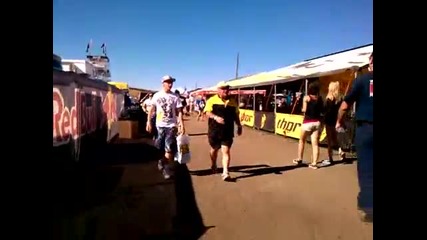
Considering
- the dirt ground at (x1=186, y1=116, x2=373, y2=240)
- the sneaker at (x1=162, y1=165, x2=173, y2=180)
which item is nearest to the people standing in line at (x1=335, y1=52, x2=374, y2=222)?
the dirt ground at (x1=186, y1=116, x2=373, y2=240)

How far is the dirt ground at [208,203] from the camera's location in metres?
4.35

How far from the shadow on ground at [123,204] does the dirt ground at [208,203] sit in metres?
0.01

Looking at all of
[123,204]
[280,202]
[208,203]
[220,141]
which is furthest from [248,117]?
[123,204]

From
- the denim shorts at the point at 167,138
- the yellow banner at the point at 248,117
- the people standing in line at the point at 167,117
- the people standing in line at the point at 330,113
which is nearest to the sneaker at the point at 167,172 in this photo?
the people standing in line at the point at 167,117

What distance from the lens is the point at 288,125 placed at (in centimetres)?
1502

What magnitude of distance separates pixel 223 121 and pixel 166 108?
1.00 meters

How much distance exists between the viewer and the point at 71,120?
6660mm

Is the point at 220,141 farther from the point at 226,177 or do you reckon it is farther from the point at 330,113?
the point at 330,113

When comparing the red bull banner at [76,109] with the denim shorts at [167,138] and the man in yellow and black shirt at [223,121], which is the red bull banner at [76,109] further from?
the man in yellow and black shirt at [223,121]
